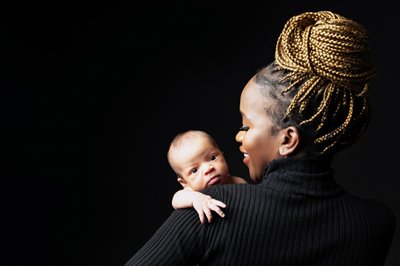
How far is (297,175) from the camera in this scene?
1.67m

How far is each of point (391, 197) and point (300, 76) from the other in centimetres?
201

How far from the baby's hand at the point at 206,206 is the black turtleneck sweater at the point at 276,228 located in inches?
0.9

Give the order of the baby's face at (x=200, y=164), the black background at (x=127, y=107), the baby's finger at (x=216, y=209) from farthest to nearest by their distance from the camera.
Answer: the black background at (x=127, y=107)
the baby's face at (x=200, y=164)
the baby's finger at (x=216, y=209)

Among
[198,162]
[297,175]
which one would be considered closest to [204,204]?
[297,175]

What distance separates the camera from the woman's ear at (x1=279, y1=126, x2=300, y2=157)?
1683 mm

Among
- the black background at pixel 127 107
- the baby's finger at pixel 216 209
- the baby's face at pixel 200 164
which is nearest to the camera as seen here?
the baby's finger at pixel 216 209

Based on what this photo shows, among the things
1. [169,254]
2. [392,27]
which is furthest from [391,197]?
[169,254]

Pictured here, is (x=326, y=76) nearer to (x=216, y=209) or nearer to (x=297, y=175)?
(x=297, y=175)

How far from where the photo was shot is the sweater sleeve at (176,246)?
1607 mm

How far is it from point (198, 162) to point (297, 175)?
28.1 inches

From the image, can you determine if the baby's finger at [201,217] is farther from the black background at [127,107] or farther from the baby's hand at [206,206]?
the black background at [127,107]

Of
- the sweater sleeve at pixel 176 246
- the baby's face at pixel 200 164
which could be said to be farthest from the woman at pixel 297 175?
the baby's face at pixel 200 164

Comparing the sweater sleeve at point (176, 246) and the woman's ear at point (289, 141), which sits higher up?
the woman's ear at point (289, 141)

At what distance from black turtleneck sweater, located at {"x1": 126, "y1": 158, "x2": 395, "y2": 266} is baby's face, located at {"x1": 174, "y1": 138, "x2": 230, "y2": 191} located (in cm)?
62
